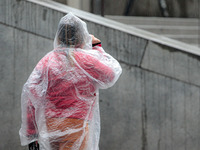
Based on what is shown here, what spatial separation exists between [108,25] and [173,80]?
1.19 meters

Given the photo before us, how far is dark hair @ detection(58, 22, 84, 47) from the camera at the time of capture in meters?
2.46

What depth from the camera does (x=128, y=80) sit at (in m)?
4.30

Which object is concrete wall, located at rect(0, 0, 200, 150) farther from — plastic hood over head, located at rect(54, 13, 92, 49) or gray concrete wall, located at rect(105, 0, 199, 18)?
gray concrete wall, located at rect(105, 0, 199, 18)

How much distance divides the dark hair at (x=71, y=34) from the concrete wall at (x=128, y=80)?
172 centimetres

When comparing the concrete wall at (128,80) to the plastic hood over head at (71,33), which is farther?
the concrete wall at (128,80)

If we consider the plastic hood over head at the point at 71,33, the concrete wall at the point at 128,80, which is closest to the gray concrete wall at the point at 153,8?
the concrete wall at the point at 128,80

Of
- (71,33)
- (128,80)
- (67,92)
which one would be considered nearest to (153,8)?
(128,80)

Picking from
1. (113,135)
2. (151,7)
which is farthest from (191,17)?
(113,135)

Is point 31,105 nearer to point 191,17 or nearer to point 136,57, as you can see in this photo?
point 136,57

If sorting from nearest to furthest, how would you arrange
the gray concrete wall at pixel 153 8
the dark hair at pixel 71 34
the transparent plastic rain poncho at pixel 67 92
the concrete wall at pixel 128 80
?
the transparent plastic rain poncho at pixel 67 92 < the dark hair at pixel 71 34 < the concrete wall at pixel 128 80 < the gray concrete wall at pixel 153 8

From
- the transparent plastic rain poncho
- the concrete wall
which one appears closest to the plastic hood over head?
the transparent plastic rain poncho

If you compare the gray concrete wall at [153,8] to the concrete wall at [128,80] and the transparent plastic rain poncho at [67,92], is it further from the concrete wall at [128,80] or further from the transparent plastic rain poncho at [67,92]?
the transparent plastic rain poncho at [67,92]

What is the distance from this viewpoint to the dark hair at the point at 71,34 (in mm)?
2465

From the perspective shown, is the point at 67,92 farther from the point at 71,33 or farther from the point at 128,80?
the point at 128,80
